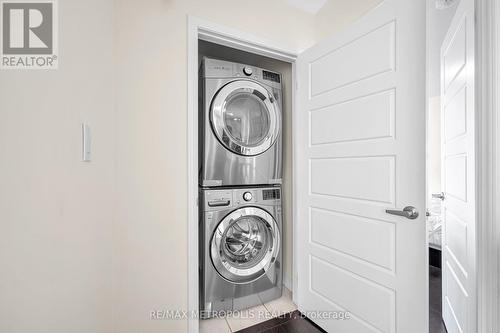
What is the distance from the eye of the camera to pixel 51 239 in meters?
0.60

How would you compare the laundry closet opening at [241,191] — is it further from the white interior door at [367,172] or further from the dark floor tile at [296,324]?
the white interior door at [367,172]

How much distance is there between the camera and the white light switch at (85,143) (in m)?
0.78

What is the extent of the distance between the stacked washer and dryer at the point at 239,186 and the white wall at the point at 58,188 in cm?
72

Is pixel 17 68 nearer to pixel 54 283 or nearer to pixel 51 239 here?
pixel 51 239

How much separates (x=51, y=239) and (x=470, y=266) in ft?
5.19

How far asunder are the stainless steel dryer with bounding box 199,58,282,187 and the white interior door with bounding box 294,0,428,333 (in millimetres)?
320

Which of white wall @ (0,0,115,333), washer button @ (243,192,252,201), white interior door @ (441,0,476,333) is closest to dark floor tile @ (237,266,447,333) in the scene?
white interior door @ (441,0,476,333)

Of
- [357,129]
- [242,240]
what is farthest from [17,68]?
[242,240]

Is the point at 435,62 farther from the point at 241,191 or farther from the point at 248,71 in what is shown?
the point at 241,191

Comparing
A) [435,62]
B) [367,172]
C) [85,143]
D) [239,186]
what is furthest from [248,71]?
[435,62]

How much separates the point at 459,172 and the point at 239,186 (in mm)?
1370

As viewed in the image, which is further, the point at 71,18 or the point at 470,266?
the point at 470,266

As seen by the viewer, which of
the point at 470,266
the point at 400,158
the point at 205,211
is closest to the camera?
the point at 470,266

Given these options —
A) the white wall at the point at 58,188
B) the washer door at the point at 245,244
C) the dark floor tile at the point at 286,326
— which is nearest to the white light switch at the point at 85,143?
the white wall at the point at 58,188
